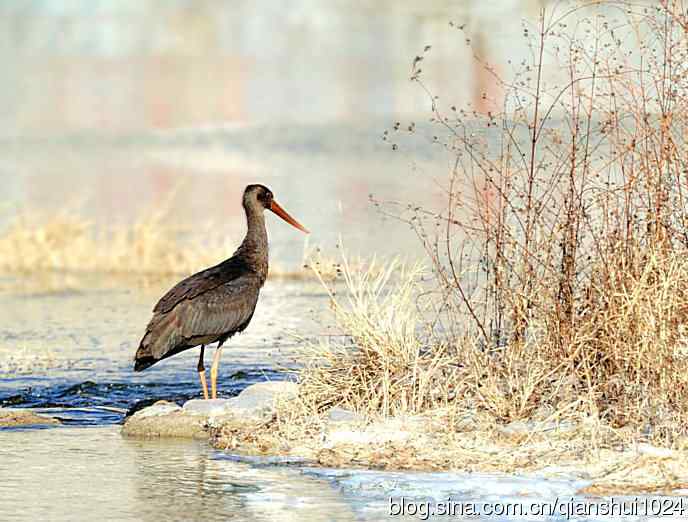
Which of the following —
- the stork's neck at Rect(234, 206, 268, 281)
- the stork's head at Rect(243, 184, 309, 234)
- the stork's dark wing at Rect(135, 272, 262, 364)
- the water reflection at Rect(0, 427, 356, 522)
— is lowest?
the water reflection at Rect(0, 427, 356, 522)

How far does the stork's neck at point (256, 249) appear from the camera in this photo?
12.8 metres

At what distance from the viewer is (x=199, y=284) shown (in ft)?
39.9

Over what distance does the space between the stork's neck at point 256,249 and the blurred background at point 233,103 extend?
1.53 meters

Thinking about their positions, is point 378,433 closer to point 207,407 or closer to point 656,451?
point 207,407

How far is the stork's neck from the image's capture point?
12820mm

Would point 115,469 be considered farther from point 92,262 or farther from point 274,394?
point 92,262

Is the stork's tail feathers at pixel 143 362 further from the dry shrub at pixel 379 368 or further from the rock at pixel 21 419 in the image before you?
the dry shrub at pixel 379 368

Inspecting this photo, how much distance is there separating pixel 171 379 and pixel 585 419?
488 centimetres

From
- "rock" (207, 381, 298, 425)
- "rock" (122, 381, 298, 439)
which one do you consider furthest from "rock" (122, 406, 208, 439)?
"rock" (207, 381, 298, 425)

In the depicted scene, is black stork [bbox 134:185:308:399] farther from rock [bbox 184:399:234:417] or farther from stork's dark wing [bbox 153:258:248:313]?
rock [bbox 184:399:234:417]

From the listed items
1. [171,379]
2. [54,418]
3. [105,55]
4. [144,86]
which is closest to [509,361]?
[54,418]

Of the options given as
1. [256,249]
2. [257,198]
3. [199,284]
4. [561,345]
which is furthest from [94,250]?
[561,345]

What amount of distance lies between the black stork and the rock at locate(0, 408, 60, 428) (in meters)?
0.93

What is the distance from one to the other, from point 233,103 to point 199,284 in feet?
132
